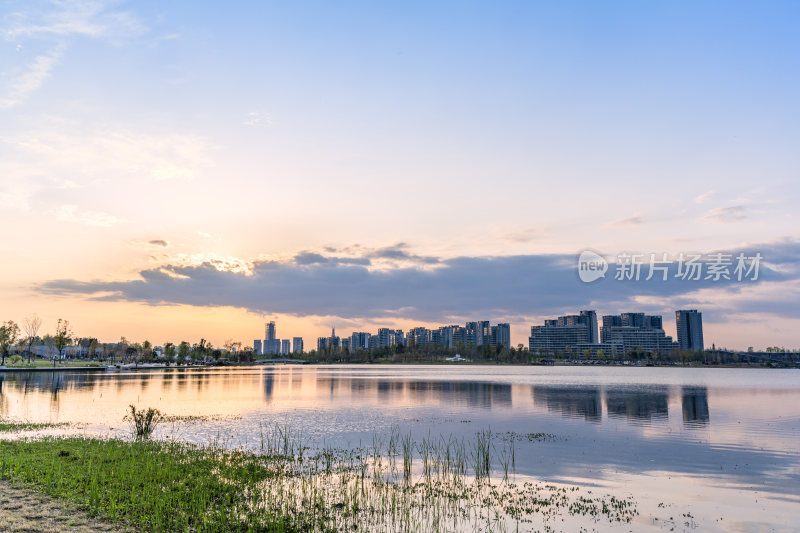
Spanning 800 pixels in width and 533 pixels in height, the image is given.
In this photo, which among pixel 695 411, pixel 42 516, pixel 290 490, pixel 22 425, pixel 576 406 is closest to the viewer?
pixel 42 516

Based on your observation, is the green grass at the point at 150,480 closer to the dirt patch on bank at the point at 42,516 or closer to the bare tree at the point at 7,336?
the dirt patch on bank at the point at 42,516

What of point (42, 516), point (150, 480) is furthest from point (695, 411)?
point (42, 516)

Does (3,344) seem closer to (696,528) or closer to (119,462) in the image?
(119,462)

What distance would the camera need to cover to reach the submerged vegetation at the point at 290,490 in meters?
17.7

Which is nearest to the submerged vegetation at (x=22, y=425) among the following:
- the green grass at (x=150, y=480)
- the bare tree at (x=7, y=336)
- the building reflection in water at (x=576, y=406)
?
the green grass at (x=150, y=480)

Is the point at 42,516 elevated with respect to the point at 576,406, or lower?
elevated

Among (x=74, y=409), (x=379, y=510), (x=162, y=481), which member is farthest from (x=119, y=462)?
(x=74, y=409)

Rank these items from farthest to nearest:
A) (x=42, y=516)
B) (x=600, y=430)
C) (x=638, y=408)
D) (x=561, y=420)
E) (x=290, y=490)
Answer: (x=638, y=408) → (x=561, y=420) → (x=600, y=430) → (x=290, y=490) → (x=42, y=516)

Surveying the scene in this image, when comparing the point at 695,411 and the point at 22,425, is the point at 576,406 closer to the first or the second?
the point at 695,411

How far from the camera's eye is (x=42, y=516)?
1584 centimetres

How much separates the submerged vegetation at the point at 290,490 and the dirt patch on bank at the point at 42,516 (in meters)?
0.60

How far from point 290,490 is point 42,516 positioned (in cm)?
903

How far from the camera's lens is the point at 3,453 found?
25.5 metres

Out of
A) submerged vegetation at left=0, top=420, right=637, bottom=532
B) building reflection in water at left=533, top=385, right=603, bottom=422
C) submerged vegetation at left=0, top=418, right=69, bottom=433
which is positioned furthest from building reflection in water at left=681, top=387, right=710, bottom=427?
submerged vegetation at left=0, top=418, right=69, bottom=433
